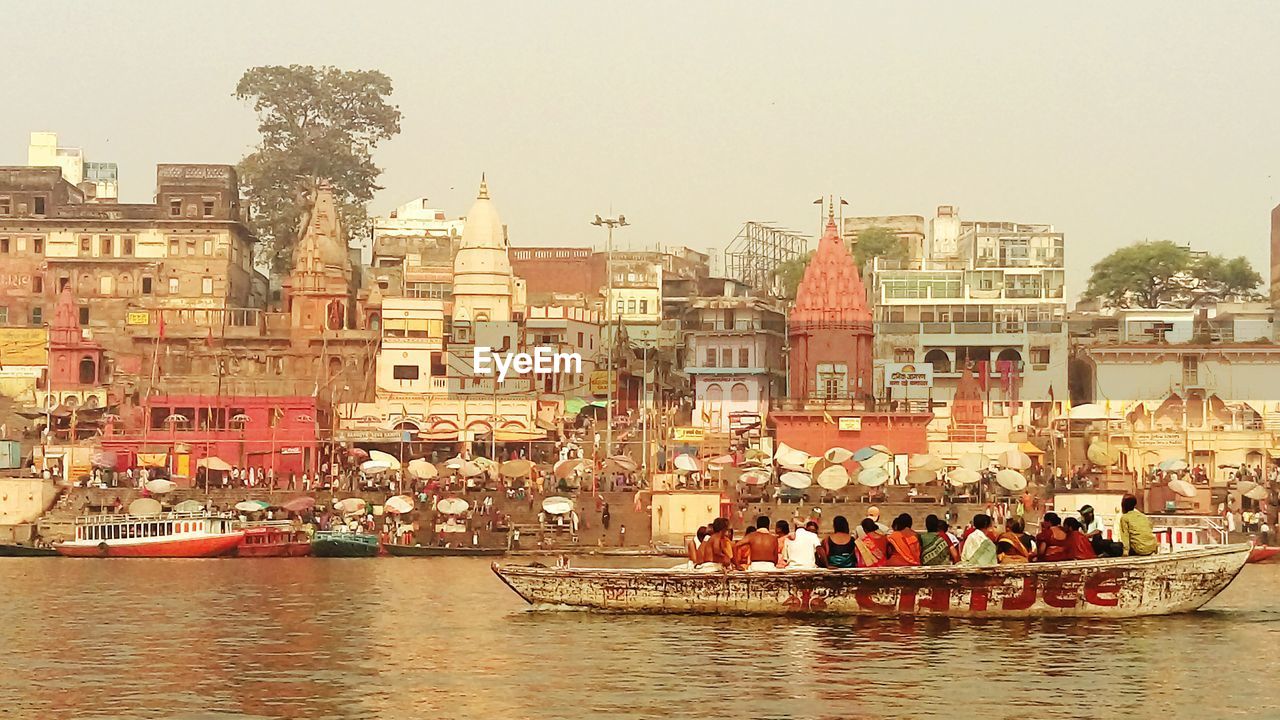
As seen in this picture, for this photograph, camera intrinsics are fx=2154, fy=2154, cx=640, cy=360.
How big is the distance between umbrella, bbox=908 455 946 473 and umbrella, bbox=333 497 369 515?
1874cm

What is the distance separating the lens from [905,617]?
34969 millimetres

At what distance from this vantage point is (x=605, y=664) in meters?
31.2

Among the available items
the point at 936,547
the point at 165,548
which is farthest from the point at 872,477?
the point at 936,547

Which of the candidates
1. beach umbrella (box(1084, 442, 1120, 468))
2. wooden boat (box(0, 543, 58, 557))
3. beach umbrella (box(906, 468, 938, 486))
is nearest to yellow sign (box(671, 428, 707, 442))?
beach umbrella (box(906, 468, 938, 486))

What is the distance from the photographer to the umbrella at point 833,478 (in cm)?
6938

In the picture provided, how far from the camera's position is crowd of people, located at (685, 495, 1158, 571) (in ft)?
112

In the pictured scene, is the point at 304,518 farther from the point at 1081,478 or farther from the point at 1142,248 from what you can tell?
the point at 1142,248

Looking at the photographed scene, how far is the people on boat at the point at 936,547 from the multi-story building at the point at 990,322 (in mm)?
47985

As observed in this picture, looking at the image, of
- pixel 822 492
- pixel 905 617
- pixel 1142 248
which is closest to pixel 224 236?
pixel 822 492

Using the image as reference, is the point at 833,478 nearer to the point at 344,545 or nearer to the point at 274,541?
the point at 344,545

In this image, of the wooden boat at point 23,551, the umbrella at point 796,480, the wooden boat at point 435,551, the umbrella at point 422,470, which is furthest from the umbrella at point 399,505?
the umbrella at point 796,480

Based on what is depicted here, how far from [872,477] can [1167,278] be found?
37536 millimetres

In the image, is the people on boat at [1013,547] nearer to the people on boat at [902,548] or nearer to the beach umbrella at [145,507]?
the people on boat at [902,548]

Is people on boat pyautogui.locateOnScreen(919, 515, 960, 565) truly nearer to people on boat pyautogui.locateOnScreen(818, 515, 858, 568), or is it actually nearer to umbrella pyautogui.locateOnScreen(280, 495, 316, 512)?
people on boat pyautogui.locateOnScreen(818, 515, 858, 568)
